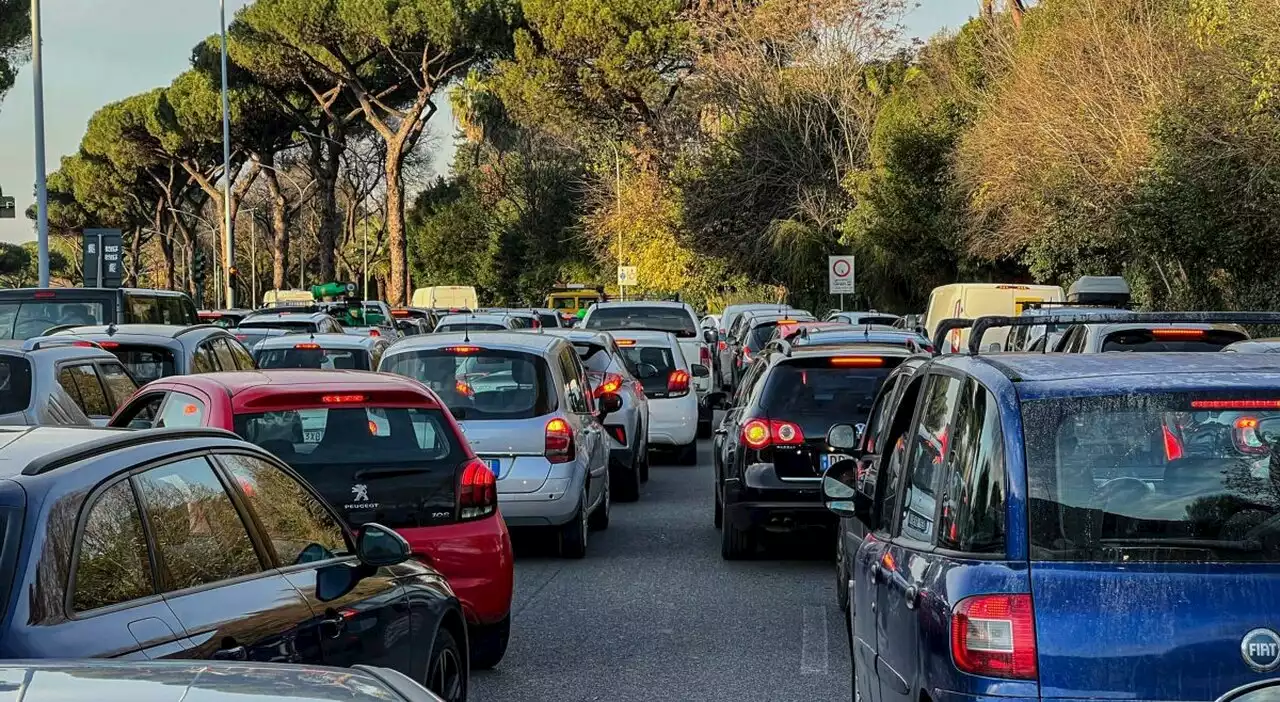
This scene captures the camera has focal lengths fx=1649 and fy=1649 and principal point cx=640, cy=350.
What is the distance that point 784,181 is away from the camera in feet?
168

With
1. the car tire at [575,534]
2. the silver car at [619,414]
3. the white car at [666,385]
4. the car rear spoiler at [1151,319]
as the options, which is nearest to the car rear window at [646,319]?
the white car at [666,385]

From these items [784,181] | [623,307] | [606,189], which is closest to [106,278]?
[623,307]

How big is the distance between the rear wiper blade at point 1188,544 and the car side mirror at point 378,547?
2447 millimetres

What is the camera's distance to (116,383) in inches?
470

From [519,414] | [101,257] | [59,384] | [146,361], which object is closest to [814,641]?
[519,414]

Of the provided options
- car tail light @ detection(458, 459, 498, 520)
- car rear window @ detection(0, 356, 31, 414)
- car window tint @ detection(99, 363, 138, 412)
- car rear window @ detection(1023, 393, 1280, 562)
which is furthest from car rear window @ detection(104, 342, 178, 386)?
car rear window @ detection(1023, 393, 1280, 562)

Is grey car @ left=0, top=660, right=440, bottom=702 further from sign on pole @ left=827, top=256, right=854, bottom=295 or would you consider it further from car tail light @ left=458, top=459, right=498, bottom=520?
sign on pole @ left=827, top=256, right=854, bottom=295

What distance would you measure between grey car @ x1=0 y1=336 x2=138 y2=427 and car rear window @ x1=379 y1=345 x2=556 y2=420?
1951 mm

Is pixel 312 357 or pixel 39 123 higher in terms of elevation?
pixel 39 123

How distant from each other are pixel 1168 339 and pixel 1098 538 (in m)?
8.61

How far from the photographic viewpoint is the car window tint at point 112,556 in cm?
405

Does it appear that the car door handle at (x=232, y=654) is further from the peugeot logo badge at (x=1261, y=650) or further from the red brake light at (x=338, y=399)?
the red brake light at (x=338, y=399)

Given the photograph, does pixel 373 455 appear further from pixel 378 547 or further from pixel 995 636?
pixel 995 636

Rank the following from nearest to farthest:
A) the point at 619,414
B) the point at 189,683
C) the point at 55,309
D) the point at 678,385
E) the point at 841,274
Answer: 1. the point at 189,683
2. the point at 619,414
3. the point at 55,309
4. the point at 678,385
5. the point at 841,274
